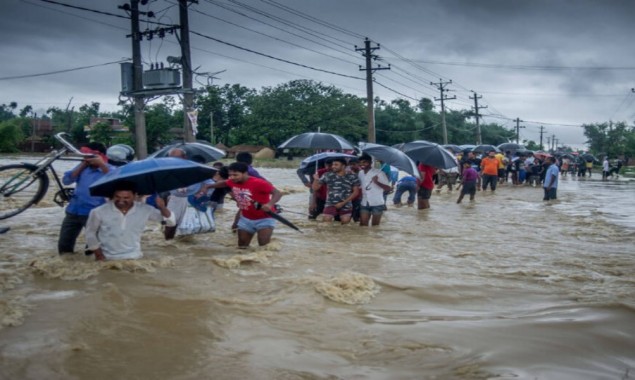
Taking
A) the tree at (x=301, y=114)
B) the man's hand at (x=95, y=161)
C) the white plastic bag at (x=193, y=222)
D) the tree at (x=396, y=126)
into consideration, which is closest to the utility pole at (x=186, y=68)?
the white plastic bag at (x=193, y=222)

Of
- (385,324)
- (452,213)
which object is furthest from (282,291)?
(452,213)

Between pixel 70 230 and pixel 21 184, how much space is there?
1663 millimetres

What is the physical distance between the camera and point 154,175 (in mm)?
6008

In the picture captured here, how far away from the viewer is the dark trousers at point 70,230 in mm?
6500

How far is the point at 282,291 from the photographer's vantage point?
18.5 ft

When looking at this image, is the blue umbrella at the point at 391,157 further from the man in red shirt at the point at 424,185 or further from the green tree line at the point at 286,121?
the green tree line at the point at 286,121

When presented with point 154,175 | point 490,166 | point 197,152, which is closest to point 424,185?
point 197,152

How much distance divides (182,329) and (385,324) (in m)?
1.69

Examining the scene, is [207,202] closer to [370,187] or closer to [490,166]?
[370,187]

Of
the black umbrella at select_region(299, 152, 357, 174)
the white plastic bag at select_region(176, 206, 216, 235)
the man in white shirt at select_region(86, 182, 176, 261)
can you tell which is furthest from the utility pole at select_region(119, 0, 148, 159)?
the man in white shirt at select_region(86, 182, 176, 261)

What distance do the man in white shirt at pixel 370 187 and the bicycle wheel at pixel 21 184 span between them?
5350 millimetres

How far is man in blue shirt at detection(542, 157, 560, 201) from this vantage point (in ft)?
54.3

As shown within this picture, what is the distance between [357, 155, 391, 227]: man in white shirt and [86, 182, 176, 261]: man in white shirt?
4.96 meters

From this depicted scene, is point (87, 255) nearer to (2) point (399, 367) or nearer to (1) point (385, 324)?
(1) point (385, 324)
